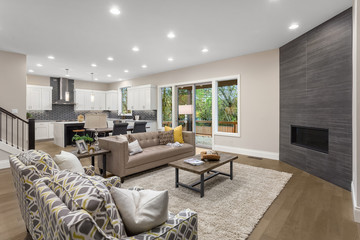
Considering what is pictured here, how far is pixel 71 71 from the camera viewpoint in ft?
23.5

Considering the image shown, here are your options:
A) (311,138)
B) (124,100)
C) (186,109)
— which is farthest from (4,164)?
(311,138)

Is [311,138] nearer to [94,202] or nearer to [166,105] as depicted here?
[94,202]

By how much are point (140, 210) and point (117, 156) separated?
237cm

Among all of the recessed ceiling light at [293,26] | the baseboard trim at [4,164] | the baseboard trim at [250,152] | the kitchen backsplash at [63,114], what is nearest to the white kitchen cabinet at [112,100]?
the kitchen backsplash at [63,114]

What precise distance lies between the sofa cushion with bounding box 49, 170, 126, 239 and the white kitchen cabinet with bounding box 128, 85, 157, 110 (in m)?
6.51

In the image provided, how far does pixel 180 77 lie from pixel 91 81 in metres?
5.18

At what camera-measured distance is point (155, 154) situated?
12.5ft

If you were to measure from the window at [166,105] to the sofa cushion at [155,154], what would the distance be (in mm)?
2868

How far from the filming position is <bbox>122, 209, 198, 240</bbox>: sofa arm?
107 cm

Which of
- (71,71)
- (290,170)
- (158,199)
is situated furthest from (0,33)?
(290,170)

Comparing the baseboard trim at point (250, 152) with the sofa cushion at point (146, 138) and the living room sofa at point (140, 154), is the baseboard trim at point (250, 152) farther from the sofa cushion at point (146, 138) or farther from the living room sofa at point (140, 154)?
the sofa cushion at point (146, 138)

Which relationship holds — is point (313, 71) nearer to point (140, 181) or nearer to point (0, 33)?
point (140, 181)

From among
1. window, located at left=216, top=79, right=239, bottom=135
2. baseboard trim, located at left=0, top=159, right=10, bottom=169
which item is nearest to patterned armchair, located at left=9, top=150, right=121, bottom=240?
baseboard trim, located at left=0, top=159, right=10, bottom=169

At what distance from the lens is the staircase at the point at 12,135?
443cm
